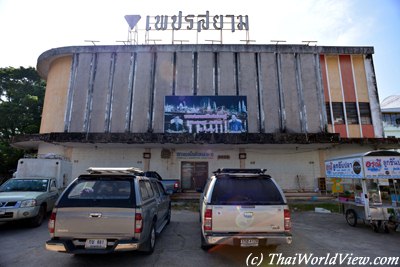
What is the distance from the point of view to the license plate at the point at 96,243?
4375mm

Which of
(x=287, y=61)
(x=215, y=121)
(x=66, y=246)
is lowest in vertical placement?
→ (x=66, y=246)

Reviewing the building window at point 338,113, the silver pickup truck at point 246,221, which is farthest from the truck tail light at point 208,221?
the building window at point 338,113

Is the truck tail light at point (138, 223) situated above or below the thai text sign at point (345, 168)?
below

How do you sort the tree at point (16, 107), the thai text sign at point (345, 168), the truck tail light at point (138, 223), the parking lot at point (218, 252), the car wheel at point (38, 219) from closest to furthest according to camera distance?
the truck tail light at point (138, 223) → the parking lot at point (218, 252) → the car wheel at point (38, 219) → the thai text sign at point (345, 168) → the tree at point (16, 107)

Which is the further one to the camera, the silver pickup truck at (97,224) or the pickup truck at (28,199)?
the pickup truck at (28,199)

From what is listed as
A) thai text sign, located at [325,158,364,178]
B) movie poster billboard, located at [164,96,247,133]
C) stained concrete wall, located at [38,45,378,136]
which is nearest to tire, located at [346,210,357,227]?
thai text sign, located at [325,158,364,178]

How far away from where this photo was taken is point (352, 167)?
27.7ft

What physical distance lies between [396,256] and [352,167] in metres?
3.44

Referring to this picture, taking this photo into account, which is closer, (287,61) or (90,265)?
(90,265)

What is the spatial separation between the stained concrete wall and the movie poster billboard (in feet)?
1.88

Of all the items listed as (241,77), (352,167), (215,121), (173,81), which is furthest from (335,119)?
(173,81)

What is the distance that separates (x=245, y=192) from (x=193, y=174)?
1256 centimetres

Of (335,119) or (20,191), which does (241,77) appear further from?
(20,191)

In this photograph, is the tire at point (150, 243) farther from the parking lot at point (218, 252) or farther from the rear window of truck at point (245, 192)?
the rear window of truck at point (245, 192)
